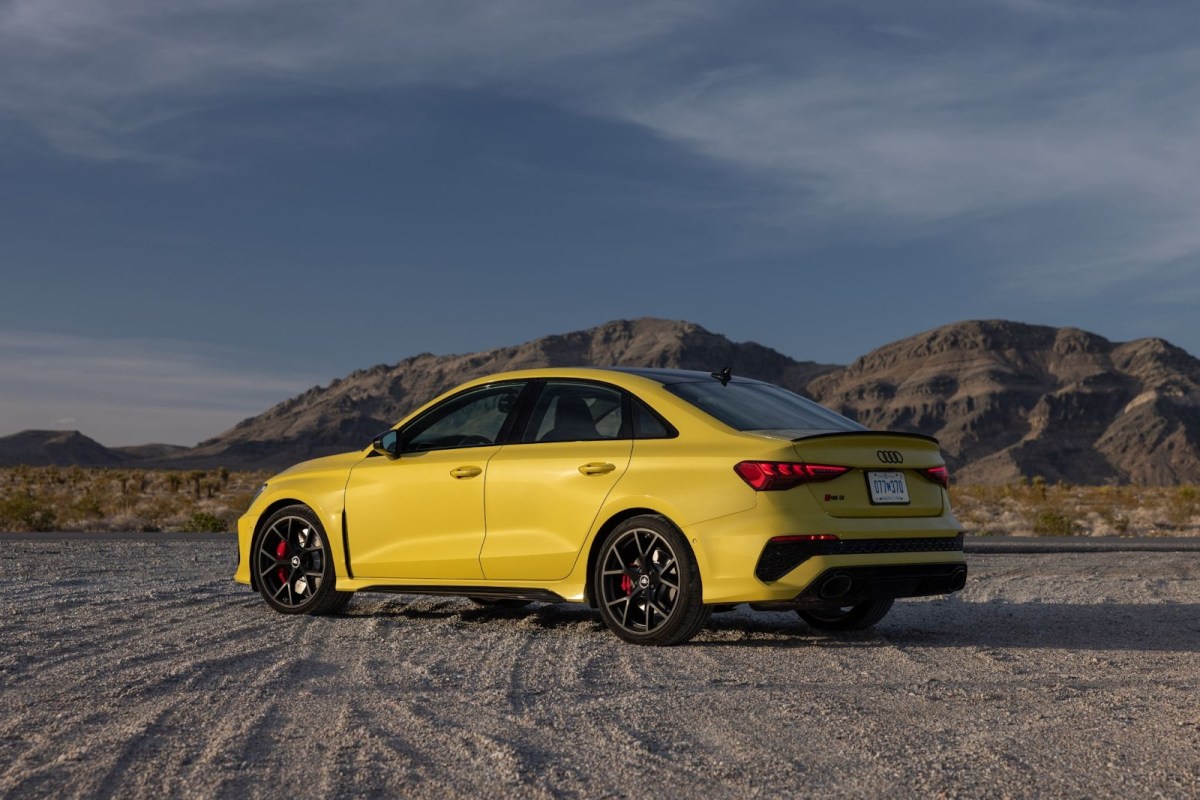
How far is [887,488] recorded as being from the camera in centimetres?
788

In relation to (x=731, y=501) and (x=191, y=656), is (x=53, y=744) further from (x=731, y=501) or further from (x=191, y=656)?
(x=731, y=501)

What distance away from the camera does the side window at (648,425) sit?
26.5ft

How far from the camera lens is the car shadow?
27.8 ft

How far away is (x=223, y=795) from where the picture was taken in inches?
176

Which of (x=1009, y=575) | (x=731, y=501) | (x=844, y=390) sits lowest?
(x=1009, y=575)

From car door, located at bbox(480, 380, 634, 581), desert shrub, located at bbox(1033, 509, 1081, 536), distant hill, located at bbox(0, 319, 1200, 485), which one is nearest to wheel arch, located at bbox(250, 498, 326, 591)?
car door, located at bbox(480, 380, 634, 581)

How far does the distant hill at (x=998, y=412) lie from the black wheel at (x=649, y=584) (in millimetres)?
132571

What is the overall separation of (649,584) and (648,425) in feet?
3.18

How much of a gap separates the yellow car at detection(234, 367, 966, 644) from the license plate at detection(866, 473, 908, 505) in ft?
0.06

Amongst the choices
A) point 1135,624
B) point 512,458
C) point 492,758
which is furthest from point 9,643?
point 1135,624

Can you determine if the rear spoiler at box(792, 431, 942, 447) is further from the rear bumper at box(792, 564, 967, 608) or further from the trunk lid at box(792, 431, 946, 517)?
the rear bumper at box(792, 564, 967, 608)

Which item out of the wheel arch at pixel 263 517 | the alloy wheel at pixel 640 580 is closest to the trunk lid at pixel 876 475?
the alloy wheel at pixel 640 580

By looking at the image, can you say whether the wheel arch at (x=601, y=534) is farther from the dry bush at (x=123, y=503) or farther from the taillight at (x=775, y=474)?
the dry bush at (x=123, y=503)

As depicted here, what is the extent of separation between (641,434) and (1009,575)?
7779 millimetres
